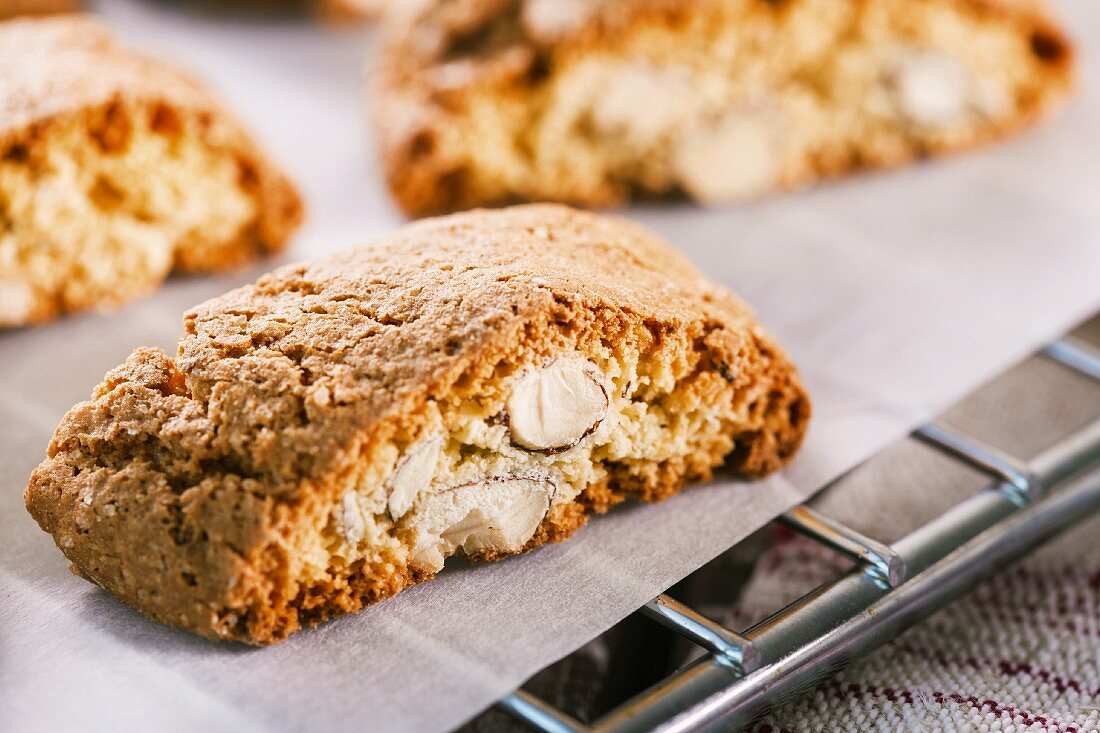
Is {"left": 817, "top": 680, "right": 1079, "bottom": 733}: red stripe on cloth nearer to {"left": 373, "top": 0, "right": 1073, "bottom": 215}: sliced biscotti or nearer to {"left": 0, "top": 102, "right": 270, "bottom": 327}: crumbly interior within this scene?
{"left": 373, "top": 0, "right": 1073, "bottom": 215}: sliced biscotti

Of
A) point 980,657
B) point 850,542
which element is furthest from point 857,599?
point 980,657

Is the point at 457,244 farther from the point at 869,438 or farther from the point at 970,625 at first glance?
the point at 970,625

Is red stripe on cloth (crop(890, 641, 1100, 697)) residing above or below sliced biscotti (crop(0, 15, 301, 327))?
above

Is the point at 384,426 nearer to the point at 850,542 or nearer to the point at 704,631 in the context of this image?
the point at 704,631

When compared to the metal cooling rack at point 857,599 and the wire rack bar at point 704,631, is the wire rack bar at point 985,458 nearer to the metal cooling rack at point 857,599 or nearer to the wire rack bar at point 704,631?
the metal cooling rack at point 857,599

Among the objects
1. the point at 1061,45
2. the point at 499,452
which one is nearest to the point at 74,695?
the point at 499,452

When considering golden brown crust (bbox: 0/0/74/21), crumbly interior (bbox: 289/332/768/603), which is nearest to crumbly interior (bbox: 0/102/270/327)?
golden brown crust (bbox: 0/0/74/21)

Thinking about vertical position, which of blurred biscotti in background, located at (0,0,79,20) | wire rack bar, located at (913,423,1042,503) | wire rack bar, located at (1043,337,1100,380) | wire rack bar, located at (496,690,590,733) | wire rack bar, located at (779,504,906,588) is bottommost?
wire rack bar, located at (496,690,590,733)
